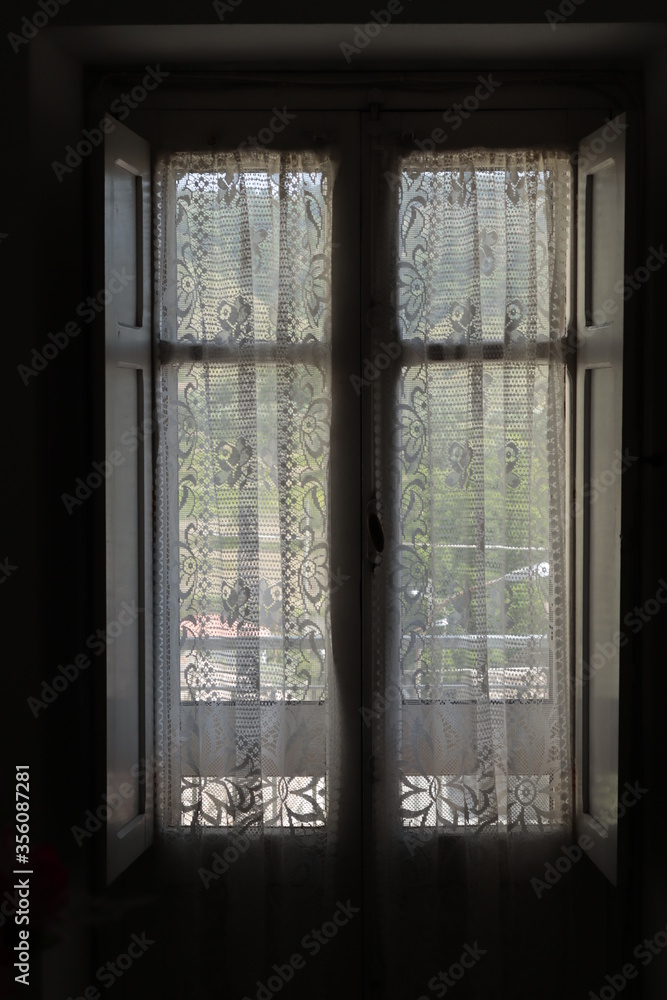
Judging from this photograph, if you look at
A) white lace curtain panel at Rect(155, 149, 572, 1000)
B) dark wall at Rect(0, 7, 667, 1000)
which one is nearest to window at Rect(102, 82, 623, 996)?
white lace curtain panel at Rect(155, 149, 572, 1000)

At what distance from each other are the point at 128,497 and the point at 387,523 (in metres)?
0.71

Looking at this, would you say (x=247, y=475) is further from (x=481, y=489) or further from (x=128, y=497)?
(x=481, y=489)

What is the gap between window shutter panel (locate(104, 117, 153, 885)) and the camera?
2.05 m

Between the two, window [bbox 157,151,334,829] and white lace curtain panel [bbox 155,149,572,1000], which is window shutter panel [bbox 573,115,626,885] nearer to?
white lace curtain panel [bbox 155,149,572,1000]

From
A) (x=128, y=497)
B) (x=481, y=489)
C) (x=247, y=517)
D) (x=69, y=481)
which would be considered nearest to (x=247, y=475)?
(x=247, y=517)

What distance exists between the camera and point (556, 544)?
2.23 metres

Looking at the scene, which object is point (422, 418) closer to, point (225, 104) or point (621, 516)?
point (621, 516)

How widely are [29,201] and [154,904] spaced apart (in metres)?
1.91

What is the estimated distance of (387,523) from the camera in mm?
2264

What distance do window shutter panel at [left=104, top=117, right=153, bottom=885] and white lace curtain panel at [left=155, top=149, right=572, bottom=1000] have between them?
6 centimetres

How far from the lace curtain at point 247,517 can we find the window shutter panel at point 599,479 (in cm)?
70

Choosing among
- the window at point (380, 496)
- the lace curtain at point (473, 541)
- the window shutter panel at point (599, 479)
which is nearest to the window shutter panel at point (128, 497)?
the window at point (380, 496)

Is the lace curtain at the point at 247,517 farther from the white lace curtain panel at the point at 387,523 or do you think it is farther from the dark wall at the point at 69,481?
the dark wall at the point at 69,481

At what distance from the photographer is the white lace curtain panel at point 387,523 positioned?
221 centimetres
